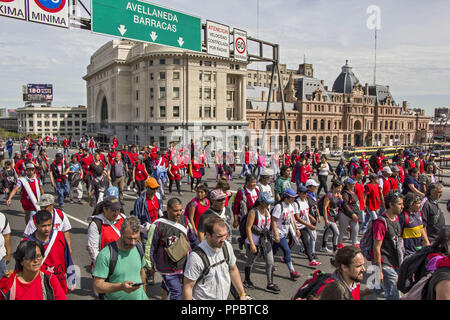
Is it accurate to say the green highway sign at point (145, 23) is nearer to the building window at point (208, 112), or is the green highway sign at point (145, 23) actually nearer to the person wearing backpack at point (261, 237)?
the person wearing backpack at point (261, 237)

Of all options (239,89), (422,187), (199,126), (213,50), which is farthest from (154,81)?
(422,187)

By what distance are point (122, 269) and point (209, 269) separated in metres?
0.87

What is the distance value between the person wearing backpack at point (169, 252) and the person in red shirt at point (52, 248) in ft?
3.15

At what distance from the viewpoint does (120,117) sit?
2495 inches

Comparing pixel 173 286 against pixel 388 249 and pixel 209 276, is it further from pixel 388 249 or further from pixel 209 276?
pixel 388 249

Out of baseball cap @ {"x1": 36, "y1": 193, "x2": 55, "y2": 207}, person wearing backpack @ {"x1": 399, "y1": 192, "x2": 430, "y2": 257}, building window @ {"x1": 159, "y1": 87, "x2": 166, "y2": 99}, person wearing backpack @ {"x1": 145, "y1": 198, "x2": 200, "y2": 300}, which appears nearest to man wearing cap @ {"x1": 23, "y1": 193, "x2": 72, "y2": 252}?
baseball cap @ {"x1": 36, "y1": 193, "x2": 55, "y2": 207}

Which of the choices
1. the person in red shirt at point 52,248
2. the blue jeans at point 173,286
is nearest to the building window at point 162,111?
the person in red shirt at point 52,248

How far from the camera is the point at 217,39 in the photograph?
1298 cm

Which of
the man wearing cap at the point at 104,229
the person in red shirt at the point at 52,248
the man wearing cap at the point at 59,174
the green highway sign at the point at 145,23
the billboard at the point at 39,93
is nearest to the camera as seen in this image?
the person in red shirt at the point at 52,248

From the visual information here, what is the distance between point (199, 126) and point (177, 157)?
4245cm

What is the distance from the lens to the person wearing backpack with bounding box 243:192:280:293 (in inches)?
214

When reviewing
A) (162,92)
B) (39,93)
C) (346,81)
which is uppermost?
(346,81)

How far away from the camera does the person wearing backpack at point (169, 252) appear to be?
4125 mm

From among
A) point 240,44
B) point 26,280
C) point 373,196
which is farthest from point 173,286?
point 240,44
